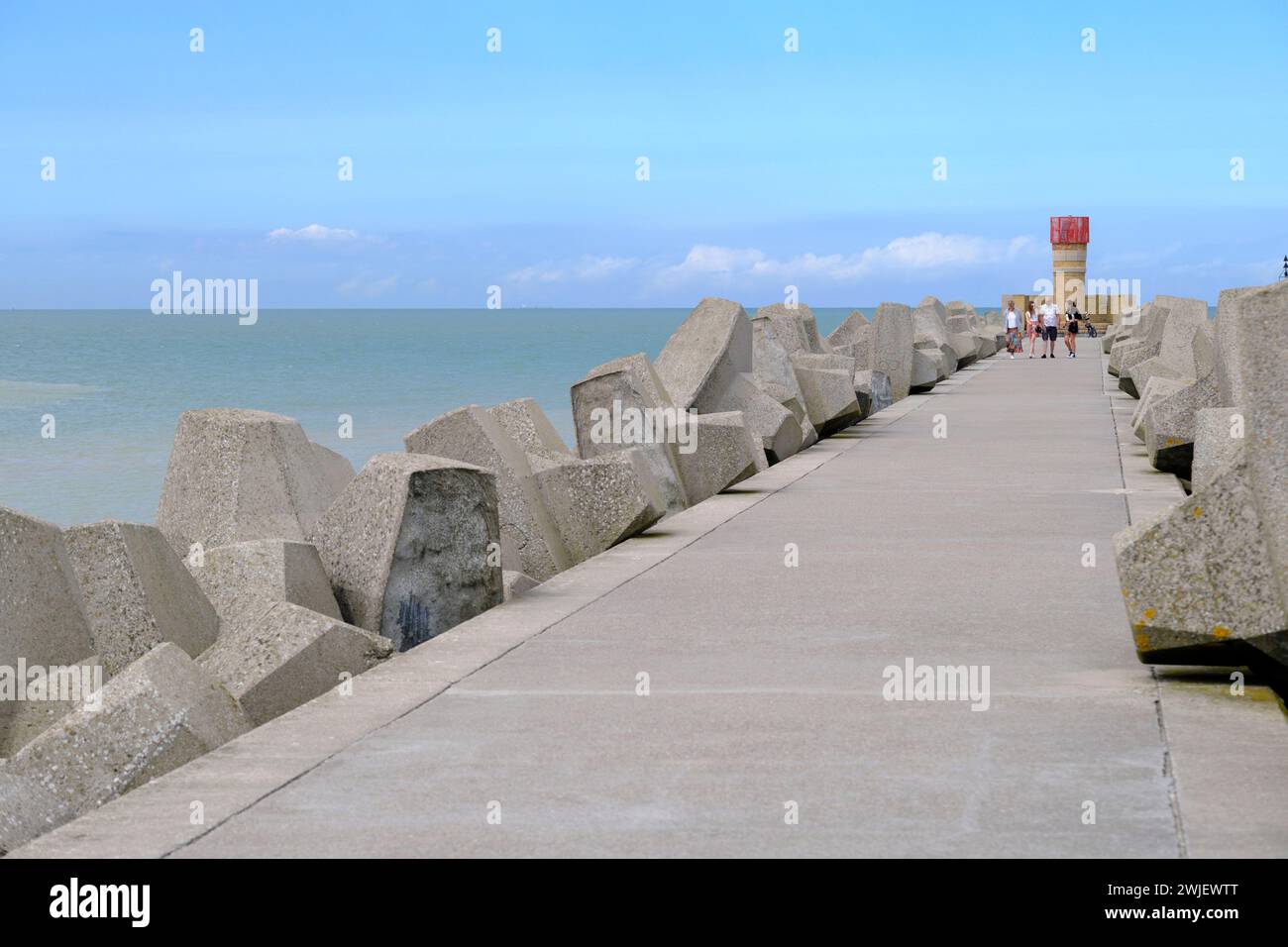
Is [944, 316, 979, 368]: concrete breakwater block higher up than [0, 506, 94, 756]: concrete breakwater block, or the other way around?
[944, 316, 979, 368]: concrete breakwater block

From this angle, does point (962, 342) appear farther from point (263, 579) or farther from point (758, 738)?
point (758, 738)

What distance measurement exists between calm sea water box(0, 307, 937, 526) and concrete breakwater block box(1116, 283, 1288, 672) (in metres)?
18.1

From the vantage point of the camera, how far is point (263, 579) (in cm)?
700

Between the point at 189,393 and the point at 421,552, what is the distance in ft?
150

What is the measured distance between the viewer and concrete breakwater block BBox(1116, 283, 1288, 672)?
5.00m

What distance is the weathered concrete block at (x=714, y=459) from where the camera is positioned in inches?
436

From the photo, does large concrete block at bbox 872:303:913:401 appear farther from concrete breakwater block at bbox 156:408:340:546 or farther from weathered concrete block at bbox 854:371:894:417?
concrete breakwater block at bbox 156:408:340:546

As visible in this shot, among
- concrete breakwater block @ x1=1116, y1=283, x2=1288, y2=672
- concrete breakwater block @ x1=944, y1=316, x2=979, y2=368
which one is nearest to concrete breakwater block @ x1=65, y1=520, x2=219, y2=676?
concrete breakwater block @ x1=1116, y1=283, x2=1288, y2=672

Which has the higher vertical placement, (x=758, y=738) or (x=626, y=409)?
(x=626, y=409)

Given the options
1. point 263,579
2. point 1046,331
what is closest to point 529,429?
point 263,579

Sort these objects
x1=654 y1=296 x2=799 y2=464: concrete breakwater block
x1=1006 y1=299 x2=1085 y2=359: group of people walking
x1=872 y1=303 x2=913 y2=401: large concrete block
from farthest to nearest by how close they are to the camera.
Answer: x1=1006 y1=299 x2=1085 y2=359: group of people walking → x1=872 y1=303 x2=913 y2=401: large concrete block → x1=654 y1=296 x2=799 y2=464: concrete breakwater block
